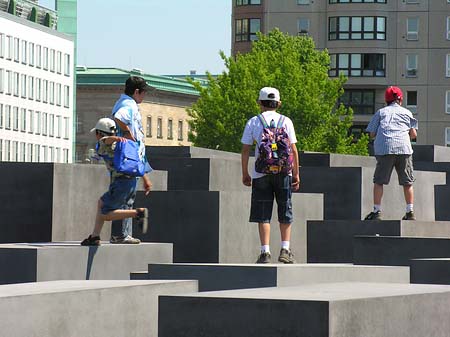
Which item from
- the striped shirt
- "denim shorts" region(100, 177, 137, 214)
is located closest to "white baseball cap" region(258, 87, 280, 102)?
"denim shorts" region(100, 177, 137, 214)

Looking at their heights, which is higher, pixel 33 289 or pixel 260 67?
pixel 260 67

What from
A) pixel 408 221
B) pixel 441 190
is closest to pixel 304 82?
pixel 441 190

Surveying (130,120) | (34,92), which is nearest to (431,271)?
(130,120)

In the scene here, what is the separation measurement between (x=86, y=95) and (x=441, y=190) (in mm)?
142201

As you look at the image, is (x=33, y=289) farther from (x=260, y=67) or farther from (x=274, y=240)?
(x=260, y=67)

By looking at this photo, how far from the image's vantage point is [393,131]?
1638 cm

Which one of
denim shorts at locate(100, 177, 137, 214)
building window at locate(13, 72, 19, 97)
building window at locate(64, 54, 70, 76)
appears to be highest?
building window at locate(64, 54, 70, 76)

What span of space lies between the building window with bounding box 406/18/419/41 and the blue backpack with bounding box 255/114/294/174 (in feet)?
340

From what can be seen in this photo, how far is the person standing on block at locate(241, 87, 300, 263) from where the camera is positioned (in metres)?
13.5

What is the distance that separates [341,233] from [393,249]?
2.50 m

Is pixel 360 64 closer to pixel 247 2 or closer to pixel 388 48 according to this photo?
pixel 388 48

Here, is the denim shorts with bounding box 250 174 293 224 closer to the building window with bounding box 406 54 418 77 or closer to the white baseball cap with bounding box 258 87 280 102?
the white baseball cap with bounding box 258 87 280 102

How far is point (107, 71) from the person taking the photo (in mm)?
165750

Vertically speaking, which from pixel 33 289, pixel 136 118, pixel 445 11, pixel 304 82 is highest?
pixel 445 11
